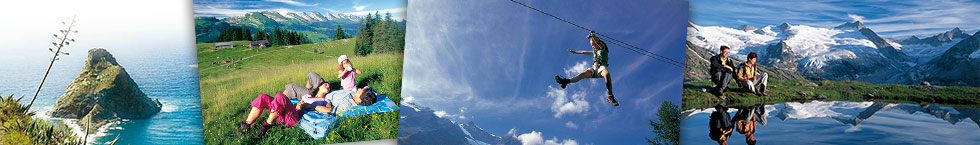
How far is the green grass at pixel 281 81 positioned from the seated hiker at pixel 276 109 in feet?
0.14

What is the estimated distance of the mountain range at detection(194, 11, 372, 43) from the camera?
4.13 m

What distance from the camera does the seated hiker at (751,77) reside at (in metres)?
6.14

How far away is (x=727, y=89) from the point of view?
243 inches

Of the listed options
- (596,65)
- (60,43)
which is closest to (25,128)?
(60,43)

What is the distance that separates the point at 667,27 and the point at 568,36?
1.14 m

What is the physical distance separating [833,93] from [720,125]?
42.1 inches

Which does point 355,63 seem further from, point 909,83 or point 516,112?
point 909,83

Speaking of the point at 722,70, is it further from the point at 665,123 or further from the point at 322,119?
the point at 322,119

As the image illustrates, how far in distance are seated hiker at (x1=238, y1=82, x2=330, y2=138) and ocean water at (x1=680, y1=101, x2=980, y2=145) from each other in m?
3.82

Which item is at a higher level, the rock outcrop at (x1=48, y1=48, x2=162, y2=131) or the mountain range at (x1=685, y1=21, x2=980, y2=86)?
the mountain range at (x1=685, y1=21, x2=980, y2=86)

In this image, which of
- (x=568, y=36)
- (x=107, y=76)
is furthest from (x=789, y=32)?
(x=107, y=76)

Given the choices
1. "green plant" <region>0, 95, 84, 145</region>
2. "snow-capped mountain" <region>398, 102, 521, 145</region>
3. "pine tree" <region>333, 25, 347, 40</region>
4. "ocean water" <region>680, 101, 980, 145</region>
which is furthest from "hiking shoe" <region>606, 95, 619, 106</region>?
"green plant" <region>0, 95, 84, 145</region>

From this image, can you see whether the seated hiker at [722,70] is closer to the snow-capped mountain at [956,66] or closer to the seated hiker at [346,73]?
the snow-capped mountain at [956,66]

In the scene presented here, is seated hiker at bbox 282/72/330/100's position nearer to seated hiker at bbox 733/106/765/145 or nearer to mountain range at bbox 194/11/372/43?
Result: mountain range at bbox 194/11/372/43
